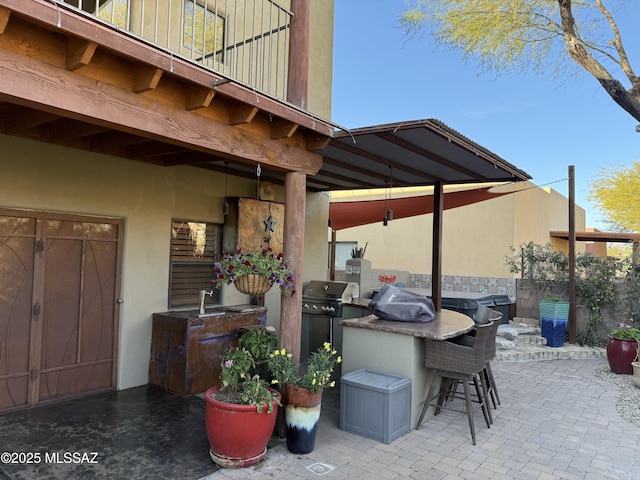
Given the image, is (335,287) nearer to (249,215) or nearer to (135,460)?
(249,215)

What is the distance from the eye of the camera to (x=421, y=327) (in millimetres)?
4629

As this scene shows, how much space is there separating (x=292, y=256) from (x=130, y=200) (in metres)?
2.42

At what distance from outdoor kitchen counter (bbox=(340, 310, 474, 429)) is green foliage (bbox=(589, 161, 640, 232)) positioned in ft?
44.1

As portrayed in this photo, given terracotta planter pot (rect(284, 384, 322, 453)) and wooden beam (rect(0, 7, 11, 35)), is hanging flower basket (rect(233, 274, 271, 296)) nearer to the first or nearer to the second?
terracotta planter pot (rect(284, 384, 322, 453))

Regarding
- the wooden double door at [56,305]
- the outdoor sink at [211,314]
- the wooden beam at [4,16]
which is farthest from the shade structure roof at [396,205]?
the wooden beam at [4,16]

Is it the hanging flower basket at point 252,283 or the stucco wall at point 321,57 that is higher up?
the stucco wall at point 321,57

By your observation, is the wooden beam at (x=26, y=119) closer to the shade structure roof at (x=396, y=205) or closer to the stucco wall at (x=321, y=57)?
the stucco wall at (x=321, y=57)

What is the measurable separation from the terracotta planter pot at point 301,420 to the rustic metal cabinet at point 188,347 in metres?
1.86

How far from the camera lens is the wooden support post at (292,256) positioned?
4270 millimetres

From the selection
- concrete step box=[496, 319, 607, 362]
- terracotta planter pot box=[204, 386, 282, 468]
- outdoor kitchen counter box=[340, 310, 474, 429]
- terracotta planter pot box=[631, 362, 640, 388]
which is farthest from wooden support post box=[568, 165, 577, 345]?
terracotta planter pot box=[204, 386, 282, 468]

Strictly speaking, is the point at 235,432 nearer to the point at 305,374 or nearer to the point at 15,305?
the point at 305,374

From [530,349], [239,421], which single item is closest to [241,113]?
[239,421]

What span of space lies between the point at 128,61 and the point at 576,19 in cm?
954

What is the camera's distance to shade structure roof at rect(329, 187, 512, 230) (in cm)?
809
